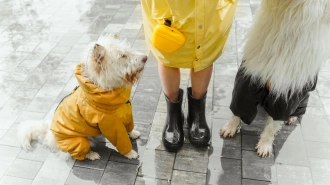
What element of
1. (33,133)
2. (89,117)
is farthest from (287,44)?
(33,133)

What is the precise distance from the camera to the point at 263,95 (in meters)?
2.07

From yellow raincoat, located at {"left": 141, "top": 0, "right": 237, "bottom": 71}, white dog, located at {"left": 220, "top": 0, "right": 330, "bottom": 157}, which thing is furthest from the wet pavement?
yellow raincoat, located at {"left": 141, "top": 0, "right": 237, "bottom": 71}

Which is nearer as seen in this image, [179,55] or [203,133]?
[179,55]

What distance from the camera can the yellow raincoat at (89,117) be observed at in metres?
2.04

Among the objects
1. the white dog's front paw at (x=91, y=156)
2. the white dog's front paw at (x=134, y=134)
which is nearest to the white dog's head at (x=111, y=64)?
the white dog's front paw at (x=134, y=134)

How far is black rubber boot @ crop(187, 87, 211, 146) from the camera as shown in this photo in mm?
2439

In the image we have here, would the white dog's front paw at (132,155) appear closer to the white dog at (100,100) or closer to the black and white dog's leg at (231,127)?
the white dog at (100,100)

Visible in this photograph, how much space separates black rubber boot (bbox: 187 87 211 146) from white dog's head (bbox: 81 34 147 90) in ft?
1.88

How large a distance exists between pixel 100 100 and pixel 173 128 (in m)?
0.74

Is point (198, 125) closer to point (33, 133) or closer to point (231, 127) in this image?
point (231, 127)

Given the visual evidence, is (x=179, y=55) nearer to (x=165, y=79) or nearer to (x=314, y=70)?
(x=165, y=79)

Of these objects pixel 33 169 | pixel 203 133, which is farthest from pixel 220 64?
pixel 33 169

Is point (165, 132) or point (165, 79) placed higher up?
point (165, 79)

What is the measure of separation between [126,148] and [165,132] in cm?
38
